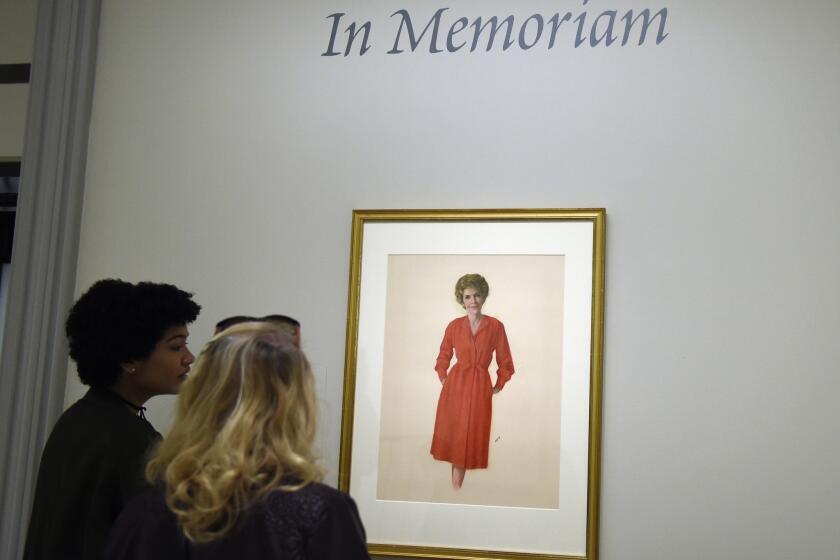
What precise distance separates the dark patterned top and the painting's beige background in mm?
1550

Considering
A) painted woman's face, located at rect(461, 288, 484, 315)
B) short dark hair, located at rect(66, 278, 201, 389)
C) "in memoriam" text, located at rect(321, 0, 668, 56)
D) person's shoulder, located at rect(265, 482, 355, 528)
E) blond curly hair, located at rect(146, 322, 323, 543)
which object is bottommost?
person's shoulder, located at rect(265, 482, 355, 528)

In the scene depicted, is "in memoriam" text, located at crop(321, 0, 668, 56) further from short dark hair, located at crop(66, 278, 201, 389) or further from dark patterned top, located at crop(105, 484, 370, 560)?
dark patterned top, located at crop(105, 484, 370, 560)

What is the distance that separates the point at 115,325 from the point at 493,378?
132cm

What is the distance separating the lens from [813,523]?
3.15 meters

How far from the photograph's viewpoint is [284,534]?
71.6 inches

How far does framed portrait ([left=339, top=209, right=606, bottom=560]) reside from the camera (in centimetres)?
331

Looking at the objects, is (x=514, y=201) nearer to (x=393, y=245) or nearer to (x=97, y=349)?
(x=393, y=245)

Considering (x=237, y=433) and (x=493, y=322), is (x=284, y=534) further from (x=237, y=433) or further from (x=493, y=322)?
(x=493, y=322)

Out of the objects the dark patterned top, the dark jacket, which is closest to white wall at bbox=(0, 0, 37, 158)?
the dark jacket

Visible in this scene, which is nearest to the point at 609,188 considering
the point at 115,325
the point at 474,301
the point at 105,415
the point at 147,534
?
the point at 474,301

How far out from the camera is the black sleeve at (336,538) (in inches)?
71.6

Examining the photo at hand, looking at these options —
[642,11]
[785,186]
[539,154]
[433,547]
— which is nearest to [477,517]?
[433,547]

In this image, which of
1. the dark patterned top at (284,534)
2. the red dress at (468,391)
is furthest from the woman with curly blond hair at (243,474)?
the red dress at (468,391)

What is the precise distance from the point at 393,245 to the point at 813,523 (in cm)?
169
